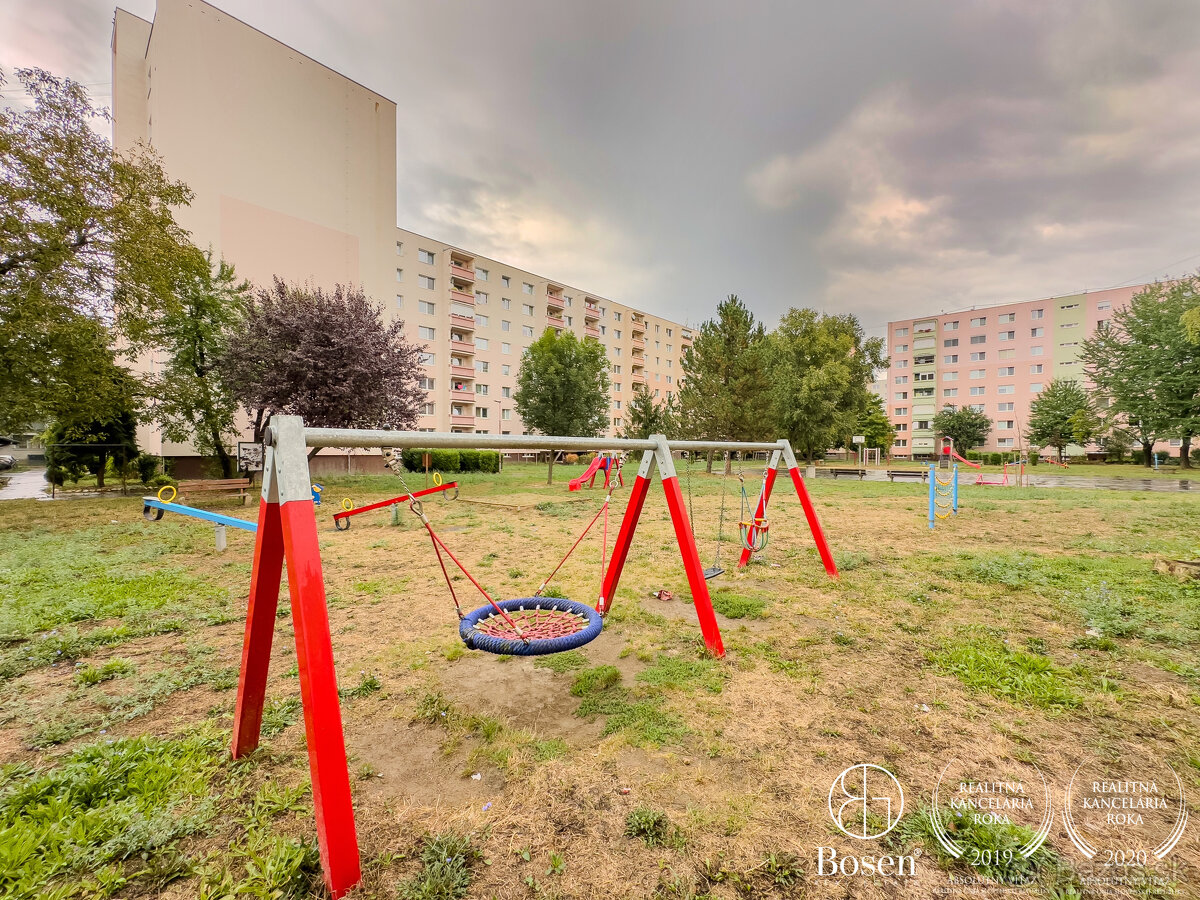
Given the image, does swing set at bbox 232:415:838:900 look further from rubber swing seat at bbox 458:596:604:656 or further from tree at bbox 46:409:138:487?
tree at bbox 46:409:138:487

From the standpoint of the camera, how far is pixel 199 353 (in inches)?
642

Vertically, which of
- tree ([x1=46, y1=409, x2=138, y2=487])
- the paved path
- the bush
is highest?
tree ([x1=46, y1=409, x2=138, y2=487])

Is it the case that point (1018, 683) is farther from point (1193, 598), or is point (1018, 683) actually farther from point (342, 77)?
point (342, 77)

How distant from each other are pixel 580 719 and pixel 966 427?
63557 millimetres

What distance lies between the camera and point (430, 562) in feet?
24.8

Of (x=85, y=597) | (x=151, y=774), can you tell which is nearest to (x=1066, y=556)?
(x=151, y=774)

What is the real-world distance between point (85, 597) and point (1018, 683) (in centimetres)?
895

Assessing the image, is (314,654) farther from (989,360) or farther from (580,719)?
(989,360)

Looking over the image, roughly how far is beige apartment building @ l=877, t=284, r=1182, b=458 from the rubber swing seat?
6060cm

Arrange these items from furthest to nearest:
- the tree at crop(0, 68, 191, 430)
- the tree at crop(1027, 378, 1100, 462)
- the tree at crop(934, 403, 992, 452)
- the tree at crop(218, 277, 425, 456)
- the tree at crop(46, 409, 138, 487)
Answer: the tree at crop(934, 403, 992, 452)
the tree at crop(1027, 378, 1100, 462)
the tree at crop(46, 409, 138, 487)
the tree at crop(218, 277, 425, 456)
the tree at crop(0, 68, 191, 430)

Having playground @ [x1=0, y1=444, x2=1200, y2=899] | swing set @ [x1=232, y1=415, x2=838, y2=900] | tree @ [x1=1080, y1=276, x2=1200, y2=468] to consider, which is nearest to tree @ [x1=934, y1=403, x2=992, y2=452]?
tree @ [x1=1080, y1=276, x2=1200, y2=468]

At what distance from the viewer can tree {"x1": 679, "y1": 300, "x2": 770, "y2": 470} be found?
75.4 ft

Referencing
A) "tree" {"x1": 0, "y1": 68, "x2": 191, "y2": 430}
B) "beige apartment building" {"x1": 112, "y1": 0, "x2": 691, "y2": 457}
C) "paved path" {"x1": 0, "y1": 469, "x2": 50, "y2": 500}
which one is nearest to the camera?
"tree" {"x1": 0, "y1": 68, "x2": 191, "y2": 430}

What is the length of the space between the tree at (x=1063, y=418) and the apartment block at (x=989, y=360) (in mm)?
4903
